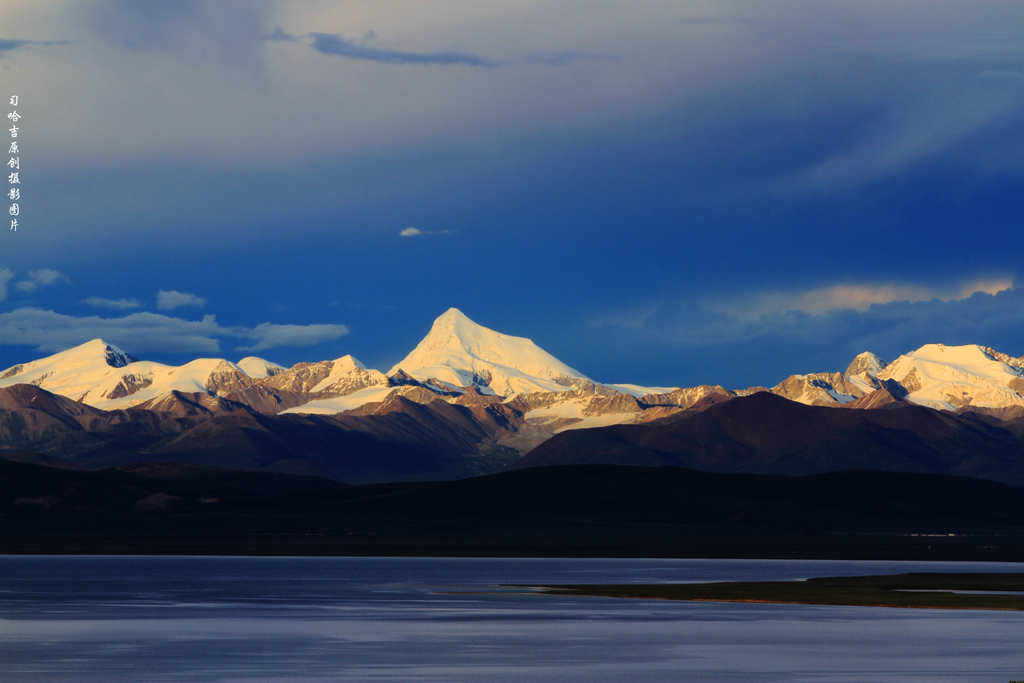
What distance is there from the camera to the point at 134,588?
10575cm

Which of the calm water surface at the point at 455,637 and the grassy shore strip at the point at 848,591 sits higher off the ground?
the grassy shore strip at the point at 848,591

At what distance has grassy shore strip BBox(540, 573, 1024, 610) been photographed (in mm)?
89500

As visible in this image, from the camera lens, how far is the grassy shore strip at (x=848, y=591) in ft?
294

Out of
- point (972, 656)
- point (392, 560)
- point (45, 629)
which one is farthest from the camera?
point (392, 560)

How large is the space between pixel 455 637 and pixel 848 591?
4770cm

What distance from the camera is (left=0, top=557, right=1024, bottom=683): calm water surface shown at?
159 ft

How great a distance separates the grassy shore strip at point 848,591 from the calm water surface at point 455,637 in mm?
5379

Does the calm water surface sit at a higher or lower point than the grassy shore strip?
lower

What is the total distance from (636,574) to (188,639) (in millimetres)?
77307

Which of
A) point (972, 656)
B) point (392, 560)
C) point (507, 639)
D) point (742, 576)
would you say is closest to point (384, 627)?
point (507, 639)

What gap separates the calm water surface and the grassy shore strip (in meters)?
5.38

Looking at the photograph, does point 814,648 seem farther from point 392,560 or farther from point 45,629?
point 392,560

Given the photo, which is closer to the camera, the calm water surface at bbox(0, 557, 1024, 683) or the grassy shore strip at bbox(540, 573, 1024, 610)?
the calm water surface at bbox(0, 557, 1024, 683)

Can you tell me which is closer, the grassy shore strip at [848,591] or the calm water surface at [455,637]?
the calm water surface at [455,637]
